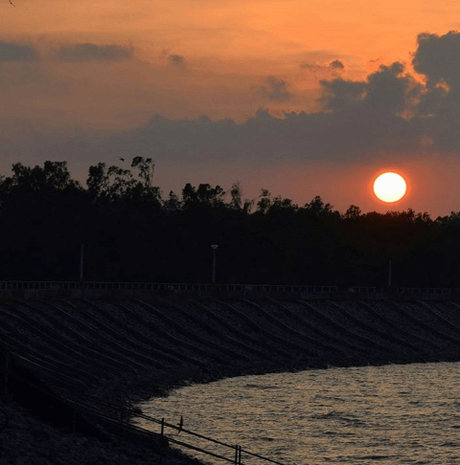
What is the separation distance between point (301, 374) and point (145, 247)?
55.5 meters

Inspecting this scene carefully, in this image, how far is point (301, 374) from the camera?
94.1m

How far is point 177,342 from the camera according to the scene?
9756 cm

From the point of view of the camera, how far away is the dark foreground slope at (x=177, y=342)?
A: 66312mm

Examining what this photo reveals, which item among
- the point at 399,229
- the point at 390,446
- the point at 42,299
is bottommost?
the point at 390,446

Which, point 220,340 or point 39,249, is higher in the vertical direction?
point 39,249

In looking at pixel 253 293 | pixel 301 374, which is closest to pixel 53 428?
pixel 301 374

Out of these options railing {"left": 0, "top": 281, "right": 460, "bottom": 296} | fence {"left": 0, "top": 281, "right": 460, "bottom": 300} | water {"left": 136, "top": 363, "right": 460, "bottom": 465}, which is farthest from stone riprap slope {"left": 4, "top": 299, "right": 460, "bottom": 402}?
water {"left": 136, "top": 363, "right": 460, "bottom": 465}

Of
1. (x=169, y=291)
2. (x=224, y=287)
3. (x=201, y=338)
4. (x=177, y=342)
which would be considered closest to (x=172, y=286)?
(x=169, y=291)

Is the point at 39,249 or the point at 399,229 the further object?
the point at 399,229

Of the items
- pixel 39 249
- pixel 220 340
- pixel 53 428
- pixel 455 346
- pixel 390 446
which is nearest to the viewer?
pixel 53 428

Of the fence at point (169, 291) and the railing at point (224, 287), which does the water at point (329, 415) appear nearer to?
the fence at point (169, 291)

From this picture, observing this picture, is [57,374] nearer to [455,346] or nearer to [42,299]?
[42,299]

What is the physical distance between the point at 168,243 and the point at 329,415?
78894 millimetres

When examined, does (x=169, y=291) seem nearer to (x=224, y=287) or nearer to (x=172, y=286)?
(x=172, y=286)
